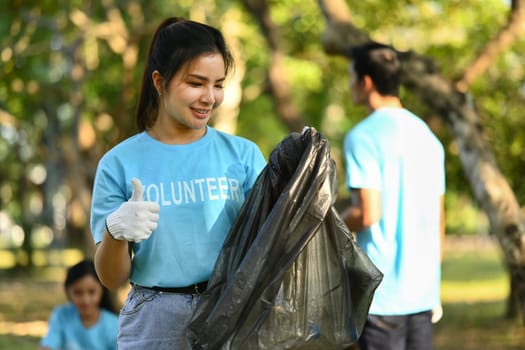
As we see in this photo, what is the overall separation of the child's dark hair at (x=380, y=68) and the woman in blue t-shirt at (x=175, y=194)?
1.55m

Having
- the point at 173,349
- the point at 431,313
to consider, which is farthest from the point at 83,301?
the point at 173,349

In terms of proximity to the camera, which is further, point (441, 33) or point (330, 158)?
point (441, 33)

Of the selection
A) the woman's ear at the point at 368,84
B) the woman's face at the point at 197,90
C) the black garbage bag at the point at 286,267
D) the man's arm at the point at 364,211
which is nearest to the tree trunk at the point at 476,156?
the woman's ear at the point at 368,84

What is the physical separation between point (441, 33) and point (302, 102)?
7382 millimetres

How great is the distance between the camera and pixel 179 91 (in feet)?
9.63

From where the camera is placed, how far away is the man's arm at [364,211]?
406 cm

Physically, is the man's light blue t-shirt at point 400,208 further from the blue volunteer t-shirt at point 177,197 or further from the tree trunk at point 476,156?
the tree trunk at point 476,156

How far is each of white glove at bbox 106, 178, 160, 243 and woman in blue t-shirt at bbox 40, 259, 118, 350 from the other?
121 inches

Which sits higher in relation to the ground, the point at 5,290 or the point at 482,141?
the point at 482,141

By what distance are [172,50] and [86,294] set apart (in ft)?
9.96

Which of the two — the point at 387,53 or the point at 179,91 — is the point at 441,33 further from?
the point at 179,91

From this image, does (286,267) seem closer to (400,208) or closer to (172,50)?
(172,50)

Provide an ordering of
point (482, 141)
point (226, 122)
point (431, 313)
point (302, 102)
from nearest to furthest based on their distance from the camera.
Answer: point (431, 313) < point (482, 141) < point (226, 122) < point (302, 102)

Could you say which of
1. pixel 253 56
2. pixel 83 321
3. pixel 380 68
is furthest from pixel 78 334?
pixel 253 56
